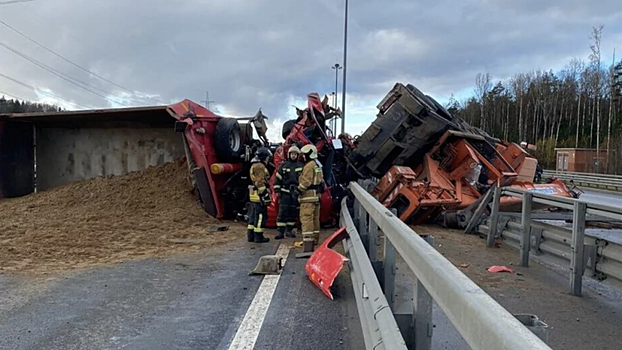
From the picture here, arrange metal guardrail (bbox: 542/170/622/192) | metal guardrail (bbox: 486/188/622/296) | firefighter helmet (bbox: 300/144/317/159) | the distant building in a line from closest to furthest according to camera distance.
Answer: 1. metal guardrail (bbox: 486/188/622/296)
2. firefighter helmet (bbox: 300/144/317/159)
3. metal guardrail (bbox: 542/170/622/192)
4. the distant building

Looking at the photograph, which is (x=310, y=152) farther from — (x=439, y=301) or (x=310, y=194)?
(x=439, y=301)

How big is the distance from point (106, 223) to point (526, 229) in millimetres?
5672

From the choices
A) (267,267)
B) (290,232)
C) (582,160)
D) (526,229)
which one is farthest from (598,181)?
(267,267)

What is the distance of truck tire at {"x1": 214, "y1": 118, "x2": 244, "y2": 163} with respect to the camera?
29.1 feet

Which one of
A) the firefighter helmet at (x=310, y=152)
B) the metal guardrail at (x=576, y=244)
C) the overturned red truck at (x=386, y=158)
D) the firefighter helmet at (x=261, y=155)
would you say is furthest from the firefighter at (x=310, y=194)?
the metal guardrail at (x=576, y=244)

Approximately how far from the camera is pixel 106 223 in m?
7.53

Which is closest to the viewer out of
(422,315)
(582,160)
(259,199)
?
(422,315)

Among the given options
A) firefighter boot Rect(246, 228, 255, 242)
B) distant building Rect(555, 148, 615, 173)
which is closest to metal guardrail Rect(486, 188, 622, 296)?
firefighter boot Rect(246, 228, 255, 242)

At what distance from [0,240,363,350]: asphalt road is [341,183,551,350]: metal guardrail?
651 millimetres

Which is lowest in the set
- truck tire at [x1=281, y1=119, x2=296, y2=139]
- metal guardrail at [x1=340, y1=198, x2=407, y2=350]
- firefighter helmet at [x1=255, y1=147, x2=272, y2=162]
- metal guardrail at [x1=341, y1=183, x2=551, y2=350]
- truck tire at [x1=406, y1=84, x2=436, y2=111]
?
metal guardrail at [x1=340, y1=198, x2=407, y2=350]

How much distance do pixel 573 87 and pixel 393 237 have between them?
62443mm

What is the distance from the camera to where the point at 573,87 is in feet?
187

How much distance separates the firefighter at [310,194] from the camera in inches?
283

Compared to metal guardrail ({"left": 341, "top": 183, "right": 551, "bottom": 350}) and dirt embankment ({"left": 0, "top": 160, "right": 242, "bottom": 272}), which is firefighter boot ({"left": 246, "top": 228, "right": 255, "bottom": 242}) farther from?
metal guardrail ({"left": 341, "top": 183, "right": 551, "bottom": 350})
